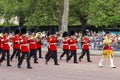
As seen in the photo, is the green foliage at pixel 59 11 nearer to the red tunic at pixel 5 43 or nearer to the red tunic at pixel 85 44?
the red tunic at pixel 85 44

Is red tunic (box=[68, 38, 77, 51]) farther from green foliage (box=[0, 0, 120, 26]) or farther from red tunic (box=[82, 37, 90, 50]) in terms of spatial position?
green foliage (box=[0, 0, 120, 26])

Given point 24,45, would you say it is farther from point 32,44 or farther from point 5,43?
point 32,44

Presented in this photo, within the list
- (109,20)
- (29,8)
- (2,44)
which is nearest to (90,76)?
(2,44)

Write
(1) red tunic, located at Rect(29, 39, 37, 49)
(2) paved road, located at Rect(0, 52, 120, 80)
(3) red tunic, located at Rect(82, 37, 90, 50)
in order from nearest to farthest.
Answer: (2) paved road, located at Rect(0, 52, 120, 80) < (1) red tunic, located at Rect(29, 39, 37, 49) < (3) red tunic, located at Rect(82, 37, 90, 50)

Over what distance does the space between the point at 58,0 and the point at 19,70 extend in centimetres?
2328

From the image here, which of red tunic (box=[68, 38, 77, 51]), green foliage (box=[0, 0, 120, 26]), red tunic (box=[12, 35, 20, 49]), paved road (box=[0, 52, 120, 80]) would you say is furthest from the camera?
green foliage (box=[0, 0, 120, 26])

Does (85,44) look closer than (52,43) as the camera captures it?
No

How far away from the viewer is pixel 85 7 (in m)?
41.8

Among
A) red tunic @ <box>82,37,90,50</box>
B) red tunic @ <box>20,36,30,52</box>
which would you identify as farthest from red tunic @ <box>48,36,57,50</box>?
red tunic @ <box>82,37,90,50</box>

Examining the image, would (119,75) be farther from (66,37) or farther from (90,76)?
(66,37)

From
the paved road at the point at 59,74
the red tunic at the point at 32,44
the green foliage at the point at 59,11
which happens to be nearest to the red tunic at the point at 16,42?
the red tunic at the point at 32,44

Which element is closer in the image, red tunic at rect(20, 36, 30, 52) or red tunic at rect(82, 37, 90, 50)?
red tunic at rect(20, 36, 30, 52)

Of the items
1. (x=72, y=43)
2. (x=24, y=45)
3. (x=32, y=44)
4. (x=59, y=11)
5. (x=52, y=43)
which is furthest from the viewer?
(x=59, y=11)

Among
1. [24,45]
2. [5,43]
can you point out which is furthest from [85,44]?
[24,45]
